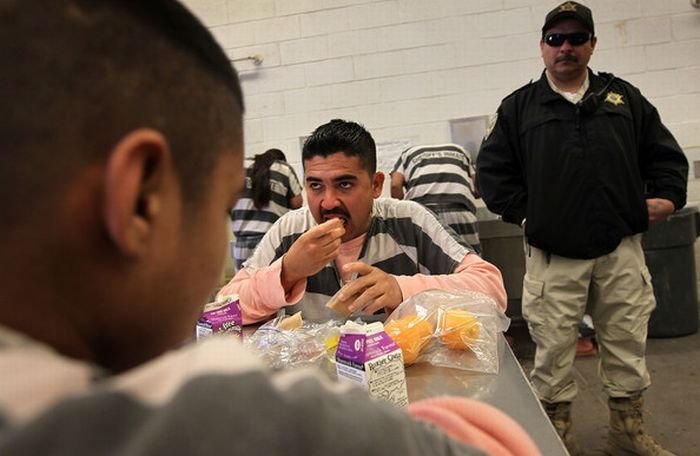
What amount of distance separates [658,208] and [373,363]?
5.45 ft

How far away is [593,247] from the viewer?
183cm

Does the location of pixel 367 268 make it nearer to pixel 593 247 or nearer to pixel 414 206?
pixel 414 206

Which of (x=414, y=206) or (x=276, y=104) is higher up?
(x=276, y=104)

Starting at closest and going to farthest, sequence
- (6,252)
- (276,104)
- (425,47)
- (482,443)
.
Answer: (6,252), (482,443), (425,47), (276,104)

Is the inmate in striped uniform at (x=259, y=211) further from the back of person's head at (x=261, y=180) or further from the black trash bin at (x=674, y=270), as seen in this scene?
the black trash bin at (x=674, y=270)

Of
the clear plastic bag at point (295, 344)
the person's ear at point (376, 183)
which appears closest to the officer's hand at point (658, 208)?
the person's ear at point (376, 183)

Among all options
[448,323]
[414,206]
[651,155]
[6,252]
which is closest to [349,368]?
[448,323]

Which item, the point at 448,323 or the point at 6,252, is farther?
the point at 448,323

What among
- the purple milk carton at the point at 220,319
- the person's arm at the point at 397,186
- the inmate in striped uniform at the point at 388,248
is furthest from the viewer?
the person's arm at the point at 397,186

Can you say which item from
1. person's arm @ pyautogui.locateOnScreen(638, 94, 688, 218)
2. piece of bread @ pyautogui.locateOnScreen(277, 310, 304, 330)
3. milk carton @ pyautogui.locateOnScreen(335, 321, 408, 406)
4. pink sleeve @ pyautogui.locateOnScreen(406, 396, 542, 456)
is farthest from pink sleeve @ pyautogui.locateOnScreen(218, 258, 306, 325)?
person's arm @ pyautogui.locateOnScreen(638, 94, 688, 218)

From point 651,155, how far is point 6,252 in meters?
2.20

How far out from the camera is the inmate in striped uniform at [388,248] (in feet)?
4.67

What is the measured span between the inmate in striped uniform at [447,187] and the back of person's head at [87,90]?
239cm

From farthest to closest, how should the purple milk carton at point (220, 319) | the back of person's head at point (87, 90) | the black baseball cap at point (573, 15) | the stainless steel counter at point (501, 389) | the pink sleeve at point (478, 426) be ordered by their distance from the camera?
the black baseball cap at point (573, 15) < the purple milk carton at point (220, 319) < the stainless steel counter at point (501, 389) < the pink sleeve at point (478, 426) < the back of person's head at point (87, 90)
